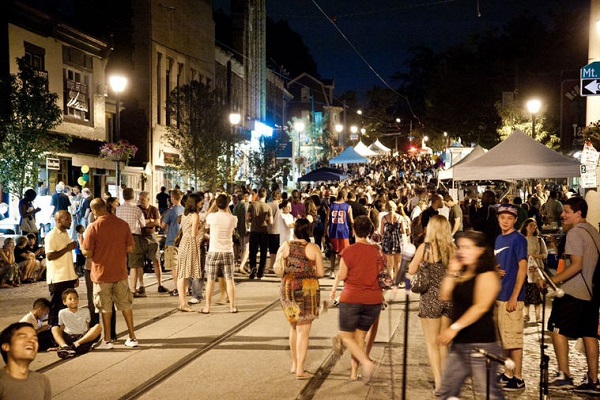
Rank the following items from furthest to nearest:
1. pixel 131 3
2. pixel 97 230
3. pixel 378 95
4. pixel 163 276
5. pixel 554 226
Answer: pixel 378 95, pixel 131 3, pixel 554 226, pixel 163 276, pixel 97 230

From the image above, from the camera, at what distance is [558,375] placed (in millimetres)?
8641

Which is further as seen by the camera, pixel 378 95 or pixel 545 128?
pixel 378 95

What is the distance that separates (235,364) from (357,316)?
1.99m

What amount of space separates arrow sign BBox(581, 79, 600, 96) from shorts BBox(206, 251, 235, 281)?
6.99 meters

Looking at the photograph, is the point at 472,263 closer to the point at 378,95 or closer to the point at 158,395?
the point at 158,395

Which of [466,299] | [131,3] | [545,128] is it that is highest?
[131,3]

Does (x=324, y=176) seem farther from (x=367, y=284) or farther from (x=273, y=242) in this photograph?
(x=367, y=284)

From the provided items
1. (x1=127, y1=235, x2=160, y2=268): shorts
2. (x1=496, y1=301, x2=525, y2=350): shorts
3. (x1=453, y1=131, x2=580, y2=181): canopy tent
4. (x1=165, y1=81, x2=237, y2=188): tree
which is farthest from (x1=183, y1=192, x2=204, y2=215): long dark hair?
(x1=165, y1=81, x2=237, y2=188): tree

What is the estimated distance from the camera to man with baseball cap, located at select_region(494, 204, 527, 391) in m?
A: 8.24

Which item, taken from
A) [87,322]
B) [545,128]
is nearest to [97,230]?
[87,322]

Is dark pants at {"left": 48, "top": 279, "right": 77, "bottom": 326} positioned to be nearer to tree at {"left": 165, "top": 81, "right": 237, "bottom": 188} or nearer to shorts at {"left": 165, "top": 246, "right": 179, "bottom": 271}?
shorts at {"left": 165, "top": 246, "right": 179, "bottom": 271}

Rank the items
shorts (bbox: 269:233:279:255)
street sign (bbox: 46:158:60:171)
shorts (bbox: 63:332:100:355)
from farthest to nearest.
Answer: street sign (bbox: 46:158:60:171) → shorts (bbox: 269:233:279:255) → shorts (bbox: 63:332:100:355)

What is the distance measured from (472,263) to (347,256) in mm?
2487

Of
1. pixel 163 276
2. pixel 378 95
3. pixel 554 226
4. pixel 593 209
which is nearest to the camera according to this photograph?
pixel 593 209
